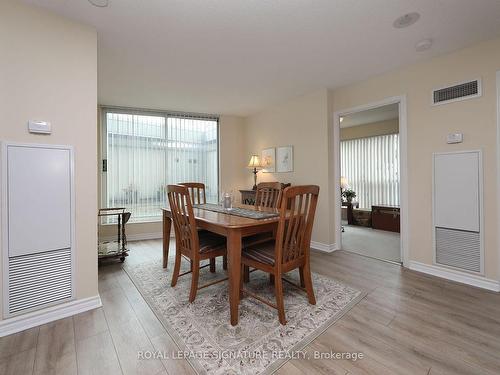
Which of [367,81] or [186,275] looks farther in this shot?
[367,81]

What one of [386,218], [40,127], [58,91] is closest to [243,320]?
[40,127]

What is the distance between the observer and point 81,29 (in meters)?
2.10

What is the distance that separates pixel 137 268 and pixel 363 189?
5495 millimetres

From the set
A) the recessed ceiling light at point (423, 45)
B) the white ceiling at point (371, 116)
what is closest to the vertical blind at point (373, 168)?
the white ceiling at point (371, 116)

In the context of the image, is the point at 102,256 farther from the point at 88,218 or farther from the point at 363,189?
the point at 363,189

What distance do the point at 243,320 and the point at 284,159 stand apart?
305 cm

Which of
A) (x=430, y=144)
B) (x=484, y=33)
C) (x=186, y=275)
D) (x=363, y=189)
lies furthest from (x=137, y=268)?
(x=363, y=189)

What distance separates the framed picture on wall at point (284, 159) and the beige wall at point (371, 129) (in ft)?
9.46

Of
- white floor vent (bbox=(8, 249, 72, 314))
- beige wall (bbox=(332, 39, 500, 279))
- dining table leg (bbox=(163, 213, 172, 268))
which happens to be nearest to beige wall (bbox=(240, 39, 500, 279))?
beige wall (bbox=(332, 39, 500, 279))

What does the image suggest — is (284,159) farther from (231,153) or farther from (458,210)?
(458,210)

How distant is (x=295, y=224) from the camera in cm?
194

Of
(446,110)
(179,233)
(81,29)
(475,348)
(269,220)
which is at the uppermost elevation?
(81,29)

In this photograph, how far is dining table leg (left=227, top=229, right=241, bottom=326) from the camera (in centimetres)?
184

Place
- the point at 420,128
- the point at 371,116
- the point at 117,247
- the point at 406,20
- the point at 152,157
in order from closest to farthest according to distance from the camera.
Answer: the point at 406,20 → the point at 420,128 → the point at 117,247 → the point at 152,157 → the point at 371,116
